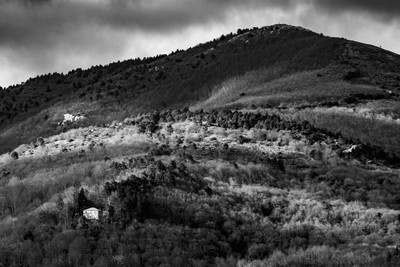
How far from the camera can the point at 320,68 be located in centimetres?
7088

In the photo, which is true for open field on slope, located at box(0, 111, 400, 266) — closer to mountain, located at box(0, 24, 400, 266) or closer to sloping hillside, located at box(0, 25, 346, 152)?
mountain, located at box(0, 24, 400, 266)

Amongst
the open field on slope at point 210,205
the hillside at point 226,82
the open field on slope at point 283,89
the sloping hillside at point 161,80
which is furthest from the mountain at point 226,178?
the sloping hillside at point 161,80

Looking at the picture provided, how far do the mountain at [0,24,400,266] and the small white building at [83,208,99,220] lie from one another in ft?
0.97

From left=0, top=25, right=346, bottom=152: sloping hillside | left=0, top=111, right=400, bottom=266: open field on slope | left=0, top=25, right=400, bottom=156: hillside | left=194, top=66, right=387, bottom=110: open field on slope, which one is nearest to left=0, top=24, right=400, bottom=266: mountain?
left=0, top=111, right=400, bottom=266: open field on slope

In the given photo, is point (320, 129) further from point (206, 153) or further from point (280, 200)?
point (280, 200)

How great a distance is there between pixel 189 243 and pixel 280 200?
7.45 metres

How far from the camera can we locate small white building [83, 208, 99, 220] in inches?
973

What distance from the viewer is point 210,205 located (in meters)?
27.7

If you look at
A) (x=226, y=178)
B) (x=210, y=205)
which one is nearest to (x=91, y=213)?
(x=210, y=205)

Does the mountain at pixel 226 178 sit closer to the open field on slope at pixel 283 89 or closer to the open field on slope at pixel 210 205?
the open field on slope at pixel 210 205

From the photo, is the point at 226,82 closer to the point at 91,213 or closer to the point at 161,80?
the point at 161,80

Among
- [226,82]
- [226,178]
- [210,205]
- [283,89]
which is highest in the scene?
[226,82]

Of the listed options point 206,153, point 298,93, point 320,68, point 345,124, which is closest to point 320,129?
point 345,124

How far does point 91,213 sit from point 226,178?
960 centimetres
